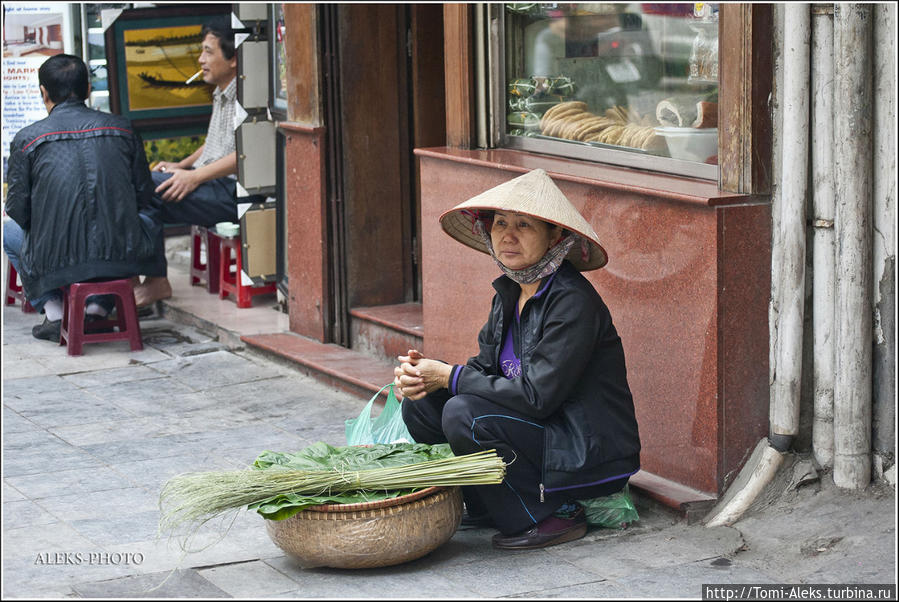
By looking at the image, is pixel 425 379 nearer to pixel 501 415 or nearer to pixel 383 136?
pixel 501 415

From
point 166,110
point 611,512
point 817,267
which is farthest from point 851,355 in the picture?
point 166,110

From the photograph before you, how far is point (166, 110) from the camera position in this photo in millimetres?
9922

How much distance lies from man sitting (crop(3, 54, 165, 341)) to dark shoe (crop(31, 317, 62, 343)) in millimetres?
381

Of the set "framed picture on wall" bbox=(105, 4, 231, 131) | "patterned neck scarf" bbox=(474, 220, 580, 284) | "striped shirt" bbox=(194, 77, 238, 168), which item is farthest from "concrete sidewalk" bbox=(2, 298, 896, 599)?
"framed picture on wall" bbox=(105, 4, 231, 131)

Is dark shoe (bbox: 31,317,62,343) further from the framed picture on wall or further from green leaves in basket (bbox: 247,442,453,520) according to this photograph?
green leaves in basket (bbox: 247,442,453,520)

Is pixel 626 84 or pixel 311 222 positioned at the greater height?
pixel 626 84

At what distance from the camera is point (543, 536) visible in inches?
173

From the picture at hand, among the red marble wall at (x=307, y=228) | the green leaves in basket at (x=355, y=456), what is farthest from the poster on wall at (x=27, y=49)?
the green leaves in basket at (x=355, y=456)

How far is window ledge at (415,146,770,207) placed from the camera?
4.44 metres

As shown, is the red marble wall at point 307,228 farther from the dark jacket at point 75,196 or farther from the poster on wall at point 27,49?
the poster on wall at point 27,49

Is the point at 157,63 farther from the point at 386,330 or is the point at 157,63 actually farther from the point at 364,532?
the point at 364,532

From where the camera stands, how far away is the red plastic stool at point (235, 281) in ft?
27.0

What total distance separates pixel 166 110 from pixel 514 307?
608 cm

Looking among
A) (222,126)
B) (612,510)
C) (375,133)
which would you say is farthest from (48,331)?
(612,510)
